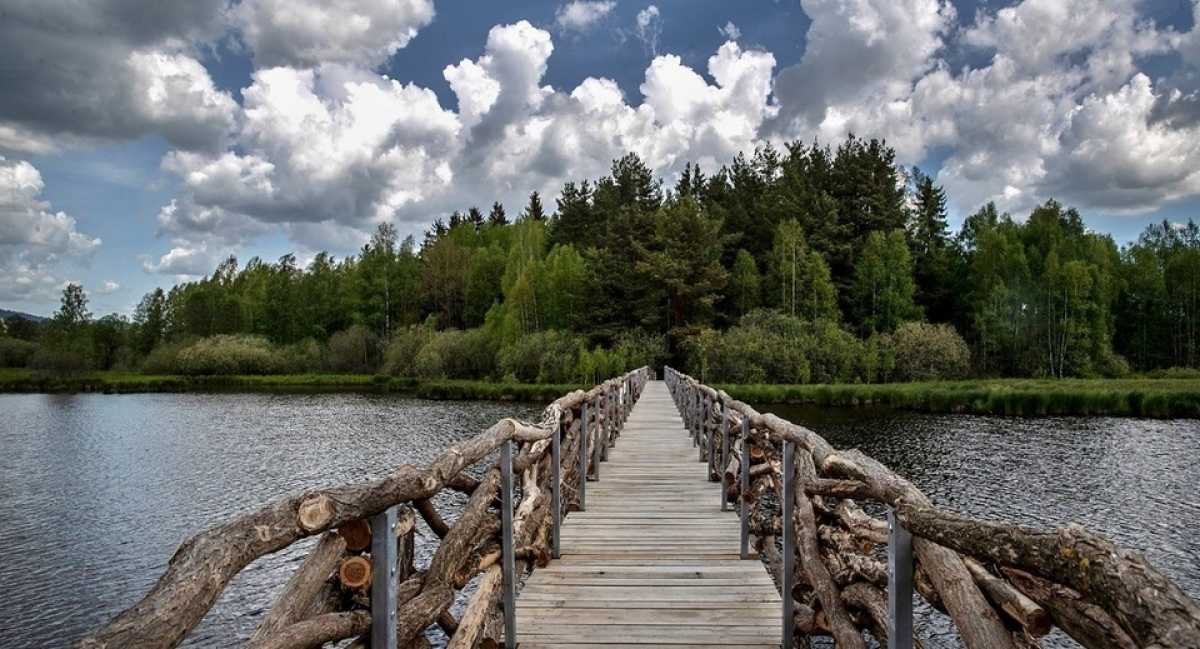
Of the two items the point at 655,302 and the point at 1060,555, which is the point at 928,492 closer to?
the point at 1060,555

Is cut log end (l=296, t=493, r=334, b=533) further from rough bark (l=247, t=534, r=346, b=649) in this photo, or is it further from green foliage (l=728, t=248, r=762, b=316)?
green foliage (l=728, t=248, r=762, b=316)

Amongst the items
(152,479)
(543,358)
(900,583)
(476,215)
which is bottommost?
(152,479)

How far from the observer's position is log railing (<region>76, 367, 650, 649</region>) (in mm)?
1701

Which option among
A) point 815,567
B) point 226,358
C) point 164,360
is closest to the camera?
point 815,567

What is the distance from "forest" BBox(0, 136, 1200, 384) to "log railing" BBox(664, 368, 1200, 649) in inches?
1402

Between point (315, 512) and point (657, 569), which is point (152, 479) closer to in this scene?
point (657, 569)

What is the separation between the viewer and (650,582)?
16.4ft

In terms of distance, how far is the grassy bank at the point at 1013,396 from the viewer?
28.7m

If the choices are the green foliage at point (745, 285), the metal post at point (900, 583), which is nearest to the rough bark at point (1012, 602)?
the metal post at point (900, 583)

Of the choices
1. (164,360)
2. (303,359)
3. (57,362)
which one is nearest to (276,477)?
(303,359)

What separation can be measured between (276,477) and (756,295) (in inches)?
1334

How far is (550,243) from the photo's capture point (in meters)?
63.2

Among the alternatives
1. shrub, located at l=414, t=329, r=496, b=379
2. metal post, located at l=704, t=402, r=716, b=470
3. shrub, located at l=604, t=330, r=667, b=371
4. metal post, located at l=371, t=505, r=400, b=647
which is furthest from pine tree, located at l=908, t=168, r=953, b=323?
metal post, located at l=371, t=505, r=400, b=647

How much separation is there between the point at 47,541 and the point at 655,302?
34.0 meters
